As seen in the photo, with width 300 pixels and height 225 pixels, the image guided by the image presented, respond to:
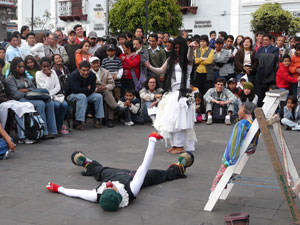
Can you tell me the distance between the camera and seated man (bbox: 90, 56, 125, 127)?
35.2 ft

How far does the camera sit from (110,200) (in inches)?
194

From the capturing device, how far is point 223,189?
489 cm

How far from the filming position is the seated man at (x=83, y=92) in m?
10.1

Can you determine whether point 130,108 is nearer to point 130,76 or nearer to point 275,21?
point 130,76

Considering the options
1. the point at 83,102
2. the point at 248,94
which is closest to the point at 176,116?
the point at 83,102

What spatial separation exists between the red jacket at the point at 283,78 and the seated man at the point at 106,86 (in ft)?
12.3

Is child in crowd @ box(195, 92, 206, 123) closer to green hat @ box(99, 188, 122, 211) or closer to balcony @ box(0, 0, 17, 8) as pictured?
green hat @ box(99, 188, 122, 211)

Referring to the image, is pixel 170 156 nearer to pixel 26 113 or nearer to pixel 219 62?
pixel 26 113

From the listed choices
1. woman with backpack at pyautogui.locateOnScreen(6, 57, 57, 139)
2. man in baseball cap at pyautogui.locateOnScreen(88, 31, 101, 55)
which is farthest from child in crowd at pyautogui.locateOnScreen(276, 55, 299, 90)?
woman with backpack at pyautogui.locateOnScreen(6, 57, 57, 139)

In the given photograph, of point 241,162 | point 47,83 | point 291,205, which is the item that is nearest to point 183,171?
point 241,162

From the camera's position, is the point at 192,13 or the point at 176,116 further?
the point at 192,13

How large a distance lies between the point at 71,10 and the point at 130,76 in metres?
25.0

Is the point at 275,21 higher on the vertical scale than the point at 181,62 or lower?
higher

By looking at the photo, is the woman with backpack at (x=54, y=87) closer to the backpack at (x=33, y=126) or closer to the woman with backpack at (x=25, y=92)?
the woman with backpack at (x=25, y=92)
